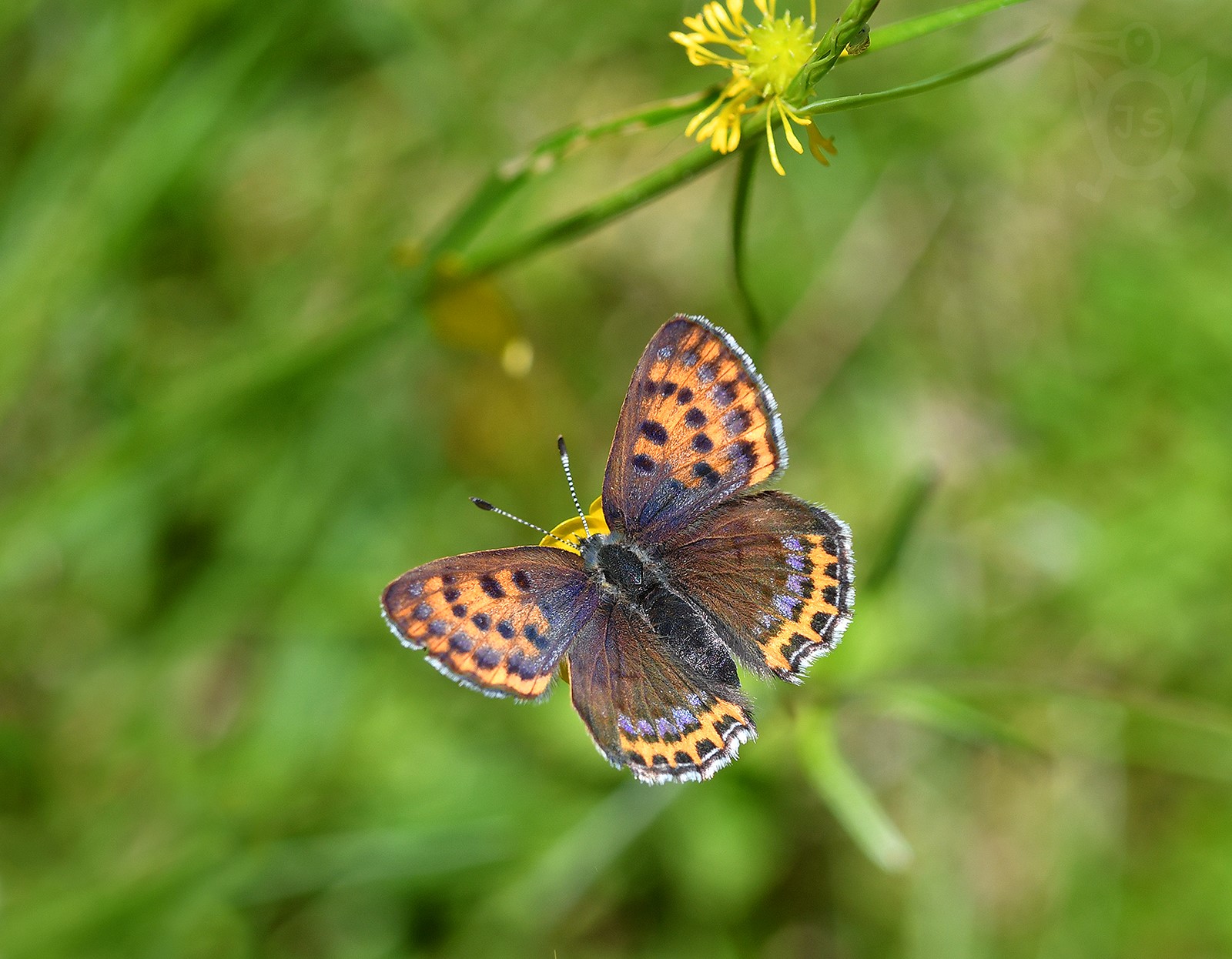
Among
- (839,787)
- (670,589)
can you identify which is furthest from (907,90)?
(839,787)

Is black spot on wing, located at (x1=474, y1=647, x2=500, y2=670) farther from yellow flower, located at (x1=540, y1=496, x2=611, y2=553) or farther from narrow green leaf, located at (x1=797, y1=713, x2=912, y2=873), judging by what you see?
narrow green leaf, located at (x1=797, y1=713, x2=912, y2=873)

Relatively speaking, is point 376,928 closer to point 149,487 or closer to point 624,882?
point 624,882

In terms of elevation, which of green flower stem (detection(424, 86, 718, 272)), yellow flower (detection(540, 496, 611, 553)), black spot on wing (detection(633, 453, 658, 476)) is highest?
green flower stem (detection(424, 86, 718, 272))

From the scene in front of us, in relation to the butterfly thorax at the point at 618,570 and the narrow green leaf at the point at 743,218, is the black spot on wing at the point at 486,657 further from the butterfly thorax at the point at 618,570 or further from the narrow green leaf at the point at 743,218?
the narrow green leaf at the point at 743,218

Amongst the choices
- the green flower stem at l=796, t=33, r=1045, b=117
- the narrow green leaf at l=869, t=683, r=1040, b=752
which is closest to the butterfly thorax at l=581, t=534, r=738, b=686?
the narrow green leaf at l=869, t=683, r=1040, b=752

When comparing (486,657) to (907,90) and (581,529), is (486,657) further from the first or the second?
(907,90)

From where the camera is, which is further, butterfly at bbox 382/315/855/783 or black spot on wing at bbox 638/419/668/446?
black spot on wing at bbox 638/419/668/446

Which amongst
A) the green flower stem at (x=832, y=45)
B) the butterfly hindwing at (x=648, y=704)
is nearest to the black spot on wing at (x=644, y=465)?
the butterfly hindwing at (x=648, y=704)
